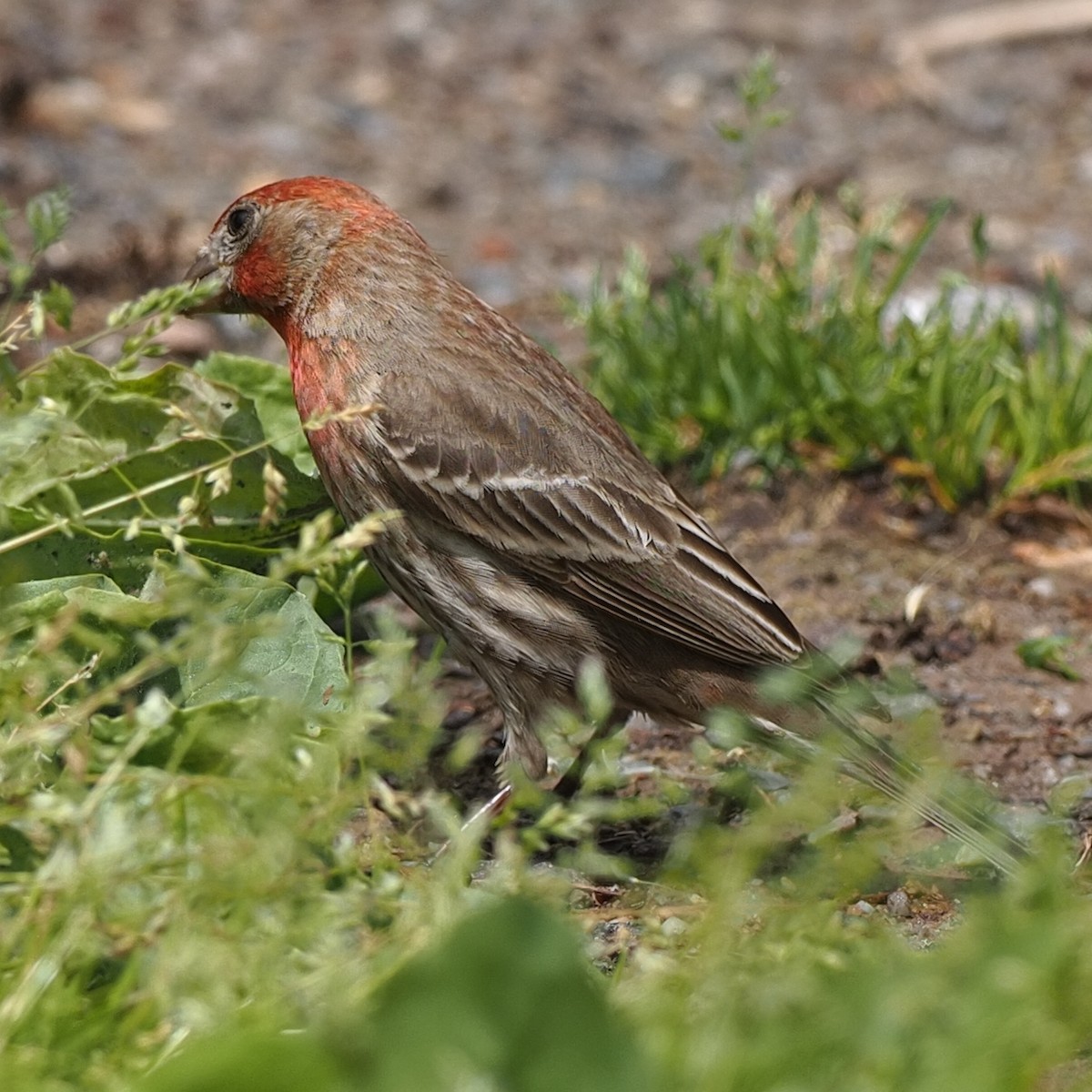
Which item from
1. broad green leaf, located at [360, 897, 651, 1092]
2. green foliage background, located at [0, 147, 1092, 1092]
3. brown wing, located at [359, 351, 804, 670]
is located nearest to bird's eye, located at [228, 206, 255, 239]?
brown wing, located at [359, 351, 804, 670]

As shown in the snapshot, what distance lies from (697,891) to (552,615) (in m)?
1.08

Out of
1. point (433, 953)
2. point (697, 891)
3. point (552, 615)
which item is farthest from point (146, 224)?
point (433, 953)

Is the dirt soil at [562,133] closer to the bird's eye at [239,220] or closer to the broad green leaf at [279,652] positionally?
the bird's eye at [239,220]

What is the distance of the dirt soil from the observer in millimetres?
8211

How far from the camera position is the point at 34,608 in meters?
4.05

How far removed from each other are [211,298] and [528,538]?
1331mm

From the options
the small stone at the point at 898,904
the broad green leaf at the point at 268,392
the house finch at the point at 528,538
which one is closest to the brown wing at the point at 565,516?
the house finch at the point at 528,538

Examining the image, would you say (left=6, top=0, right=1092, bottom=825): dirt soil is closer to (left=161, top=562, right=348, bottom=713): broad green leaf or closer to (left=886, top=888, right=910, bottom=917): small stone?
(left=886, top=888, right=910, bottom=917): small stone

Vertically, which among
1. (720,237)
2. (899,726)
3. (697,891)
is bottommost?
(899,726)

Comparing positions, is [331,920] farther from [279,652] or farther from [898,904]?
[898,904]

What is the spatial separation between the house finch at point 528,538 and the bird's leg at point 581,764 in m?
0.23

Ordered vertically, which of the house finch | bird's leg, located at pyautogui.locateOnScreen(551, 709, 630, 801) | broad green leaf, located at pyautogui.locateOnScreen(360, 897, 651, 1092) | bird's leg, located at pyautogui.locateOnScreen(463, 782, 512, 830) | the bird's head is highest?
the bird's head

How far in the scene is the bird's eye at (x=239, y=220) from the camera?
538cm

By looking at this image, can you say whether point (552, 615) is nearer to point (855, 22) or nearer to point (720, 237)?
point (720, 237)
